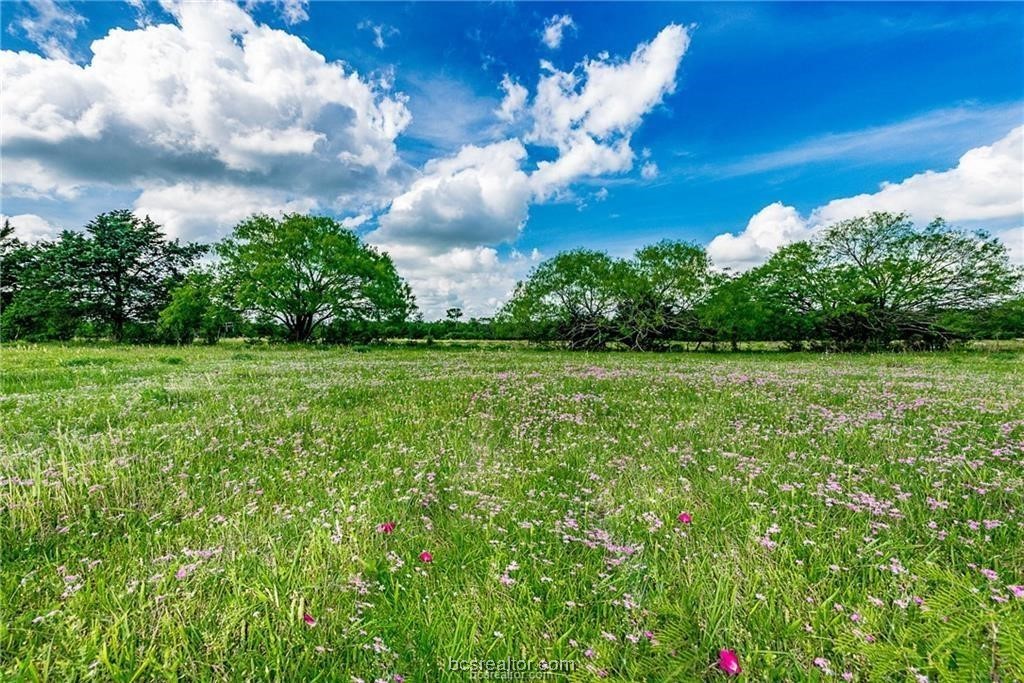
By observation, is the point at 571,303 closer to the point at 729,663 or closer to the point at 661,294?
the point at 661,294

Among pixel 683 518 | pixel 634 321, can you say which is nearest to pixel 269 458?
pixel 683 518

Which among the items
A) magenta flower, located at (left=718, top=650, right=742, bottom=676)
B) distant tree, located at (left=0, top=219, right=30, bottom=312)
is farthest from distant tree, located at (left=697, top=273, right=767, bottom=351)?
distant tree, located at (left=0, top=219, right=30, bottom=312)

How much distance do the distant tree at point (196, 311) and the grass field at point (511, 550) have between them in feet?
116

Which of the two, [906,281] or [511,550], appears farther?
[906,281]

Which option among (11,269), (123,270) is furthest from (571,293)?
(11,269)

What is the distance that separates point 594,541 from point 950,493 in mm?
3868

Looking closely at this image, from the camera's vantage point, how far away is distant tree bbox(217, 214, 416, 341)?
123 ft

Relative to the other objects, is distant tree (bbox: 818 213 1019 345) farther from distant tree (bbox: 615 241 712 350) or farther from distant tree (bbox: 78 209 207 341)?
distant tree (bbox: 78 209 207 341)

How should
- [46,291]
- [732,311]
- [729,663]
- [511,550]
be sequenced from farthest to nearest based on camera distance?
[46,291] < [732,311] < [511,550] < [729,663]

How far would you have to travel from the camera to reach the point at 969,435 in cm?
630

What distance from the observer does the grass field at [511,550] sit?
7.45 ft

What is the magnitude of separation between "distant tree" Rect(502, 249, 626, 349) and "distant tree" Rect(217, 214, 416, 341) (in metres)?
13.2

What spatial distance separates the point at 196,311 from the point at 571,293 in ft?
119

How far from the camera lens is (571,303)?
42625 mm
